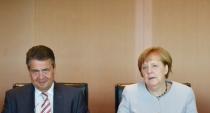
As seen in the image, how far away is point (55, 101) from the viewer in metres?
2.38

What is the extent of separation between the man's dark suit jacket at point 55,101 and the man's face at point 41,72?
147mm

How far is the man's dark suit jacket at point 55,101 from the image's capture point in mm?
2363

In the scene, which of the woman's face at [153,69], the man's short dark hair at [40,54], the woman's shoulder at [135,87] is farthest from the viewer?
the woman's shoulder at [135,87]

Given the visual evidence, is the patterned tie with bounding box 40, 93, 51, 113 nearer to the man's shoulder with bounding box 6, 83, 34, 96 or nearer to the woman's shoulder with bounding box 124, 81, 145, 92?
the man's shoulder with bounding box 6, 83, 34, 96

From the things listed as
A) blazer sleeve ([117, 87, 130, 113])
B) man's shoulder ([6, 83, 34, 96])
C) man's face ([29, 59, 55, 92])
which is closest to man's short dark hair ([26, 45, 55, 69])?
man's face ([29, 59, 55, 92])

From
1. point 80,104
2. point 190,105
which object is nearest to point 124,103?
point 80,104

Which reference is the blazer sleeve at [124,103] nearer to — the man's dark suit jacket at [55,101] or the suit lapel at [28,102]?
the man's dark suit jacket at [55,101]

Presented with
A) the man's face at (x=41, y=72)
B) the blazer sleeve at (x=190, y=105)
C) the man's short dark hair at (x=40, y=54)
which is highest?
the man's short dark hair at (x=40, y=54)

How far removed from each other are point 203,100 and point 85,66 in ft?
4.41

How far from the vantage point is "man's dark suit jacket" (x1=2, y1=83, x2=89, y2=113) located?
2.36 meters

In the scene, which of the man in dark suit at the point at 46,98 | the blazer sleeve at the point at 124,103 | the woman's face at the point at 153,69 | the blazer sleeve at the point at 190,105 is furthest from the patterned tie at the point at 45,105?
the blazer sleeve at the point at 190,105

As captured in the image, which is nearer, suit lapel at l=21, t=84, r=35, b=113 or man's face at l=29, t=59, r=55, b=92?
man's face at l=29, t=59, r=55, b=92

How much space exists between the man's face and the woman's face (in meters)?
0.62

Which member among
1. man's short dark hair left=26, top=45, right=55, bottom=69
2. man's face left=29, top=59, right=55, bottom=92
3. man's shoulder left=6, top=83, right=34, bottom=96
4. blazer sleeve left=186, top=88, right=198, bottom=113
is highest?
man's short dark hair left=26, top=45, right=55, bottom=69
